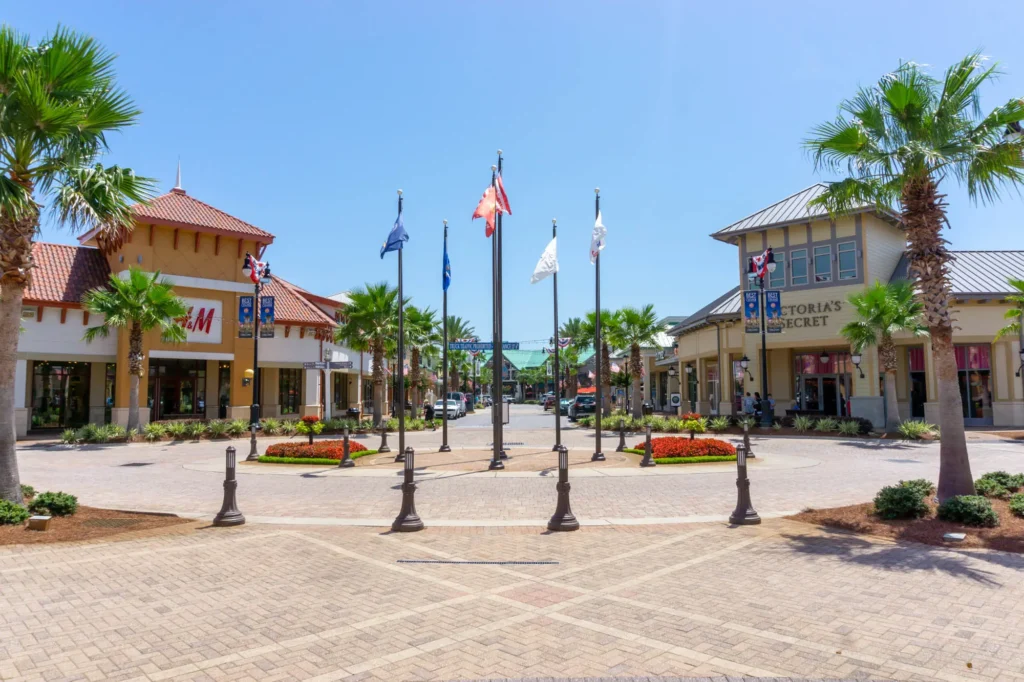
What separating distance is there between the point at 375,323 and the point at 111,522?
22402mm

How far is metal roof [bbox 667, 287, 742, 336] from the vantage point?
36000 mm

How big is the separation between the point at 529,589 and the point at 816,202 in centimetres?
888

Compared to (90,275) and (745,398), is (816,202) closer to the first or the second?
(745,398)

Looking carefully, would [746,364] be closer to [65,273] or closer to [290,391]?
[290,391]

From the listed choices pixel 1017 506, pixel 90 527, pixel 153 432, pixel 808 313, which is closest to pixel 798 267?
pixel 808 313

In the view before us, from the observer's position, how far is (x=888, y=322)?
86.2 feet

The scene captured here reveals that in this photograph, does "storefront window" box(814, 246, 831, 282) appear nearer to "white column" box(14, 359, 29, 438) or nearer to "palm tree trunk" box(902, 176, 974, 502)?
"palm tree trunk" box(902, 176, 974, 502)

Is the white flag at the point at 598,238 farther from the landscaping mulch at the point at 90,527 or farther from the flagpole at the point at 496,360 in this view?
the landscaping mulch at the point at 90,527

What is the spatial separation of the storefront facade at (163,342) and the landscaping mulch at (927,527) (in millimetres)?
26165

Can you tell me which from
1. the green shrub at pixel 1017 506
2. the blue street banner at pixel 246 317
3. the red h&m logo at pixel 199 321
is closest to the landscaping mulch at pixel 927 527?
the green shrub at pixel 1017 506

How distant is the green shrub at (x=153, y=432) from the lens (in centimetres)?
2698

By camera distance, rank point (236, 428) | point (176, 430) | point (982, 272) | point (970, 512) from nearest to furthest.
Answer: point (970, 512)
point (176, 430)
point (236, 428)
point (982, 272)

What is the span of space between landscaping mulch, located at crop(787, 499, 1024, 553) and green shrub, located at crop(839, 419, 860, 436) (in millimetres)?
17339

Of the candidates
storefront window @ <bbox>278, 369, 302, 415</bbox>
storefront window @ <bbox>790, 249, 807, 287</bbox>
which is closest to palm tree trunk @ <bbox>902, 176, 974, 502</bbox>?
storefront window @ <bbox>790, 249, 807, 287</bbox>
